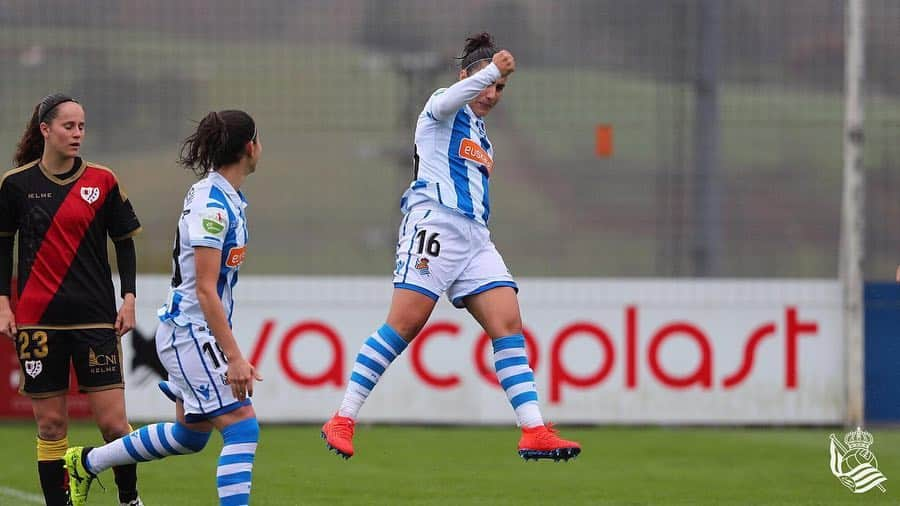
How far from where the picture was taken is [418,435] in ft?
39.9

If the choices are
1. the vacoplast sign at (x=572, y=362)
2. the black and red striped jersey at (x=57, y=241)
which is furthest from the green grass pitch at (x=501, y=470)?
the black and red striped jersey at (x=57, y=241)

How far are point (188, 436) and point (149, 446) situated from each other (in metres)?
0.23

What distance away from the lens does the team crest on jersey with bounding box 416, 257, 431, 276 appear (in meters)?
7.27

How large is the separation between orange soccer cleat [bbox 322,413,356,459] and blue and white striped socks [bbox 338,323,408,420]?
3.0 inches

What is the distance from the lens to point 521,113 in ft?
48.4

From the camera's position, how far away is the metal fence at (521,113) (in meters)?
→ 14.4

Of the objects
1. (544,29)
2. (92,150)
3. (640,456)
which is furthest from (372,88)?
(640,456)

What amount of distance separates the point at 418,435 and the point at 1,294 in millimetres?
5531

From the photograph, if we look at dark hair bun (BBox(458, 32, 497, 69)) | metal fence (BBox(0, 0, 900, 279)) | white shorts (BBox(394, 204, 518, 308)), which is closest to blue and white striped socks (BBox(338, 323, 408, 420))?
white shorts (BBox(394, 204, 518, 308))

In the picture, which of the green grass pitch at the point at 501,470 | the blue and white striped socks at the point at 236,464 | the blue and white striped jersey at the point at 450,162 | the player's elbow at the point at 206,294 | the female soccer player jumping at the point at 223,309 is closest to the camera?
the player's elbow at the point at 206,294

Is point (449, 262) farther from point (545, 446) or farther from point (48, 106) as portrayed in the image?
point (48, 106)

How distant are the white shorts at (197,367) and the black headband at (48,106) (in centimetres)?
135

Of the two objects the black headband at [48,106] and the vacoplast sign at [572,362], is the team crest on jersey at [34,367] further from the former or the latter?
the vacoplast sign at [572,362]

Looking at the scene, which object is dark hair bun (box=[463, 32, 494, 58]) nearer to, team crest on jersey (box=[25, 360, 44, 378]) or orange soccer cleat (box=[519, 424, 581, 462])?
orange soccer cleat (box=[519, 424, 581, 462])
